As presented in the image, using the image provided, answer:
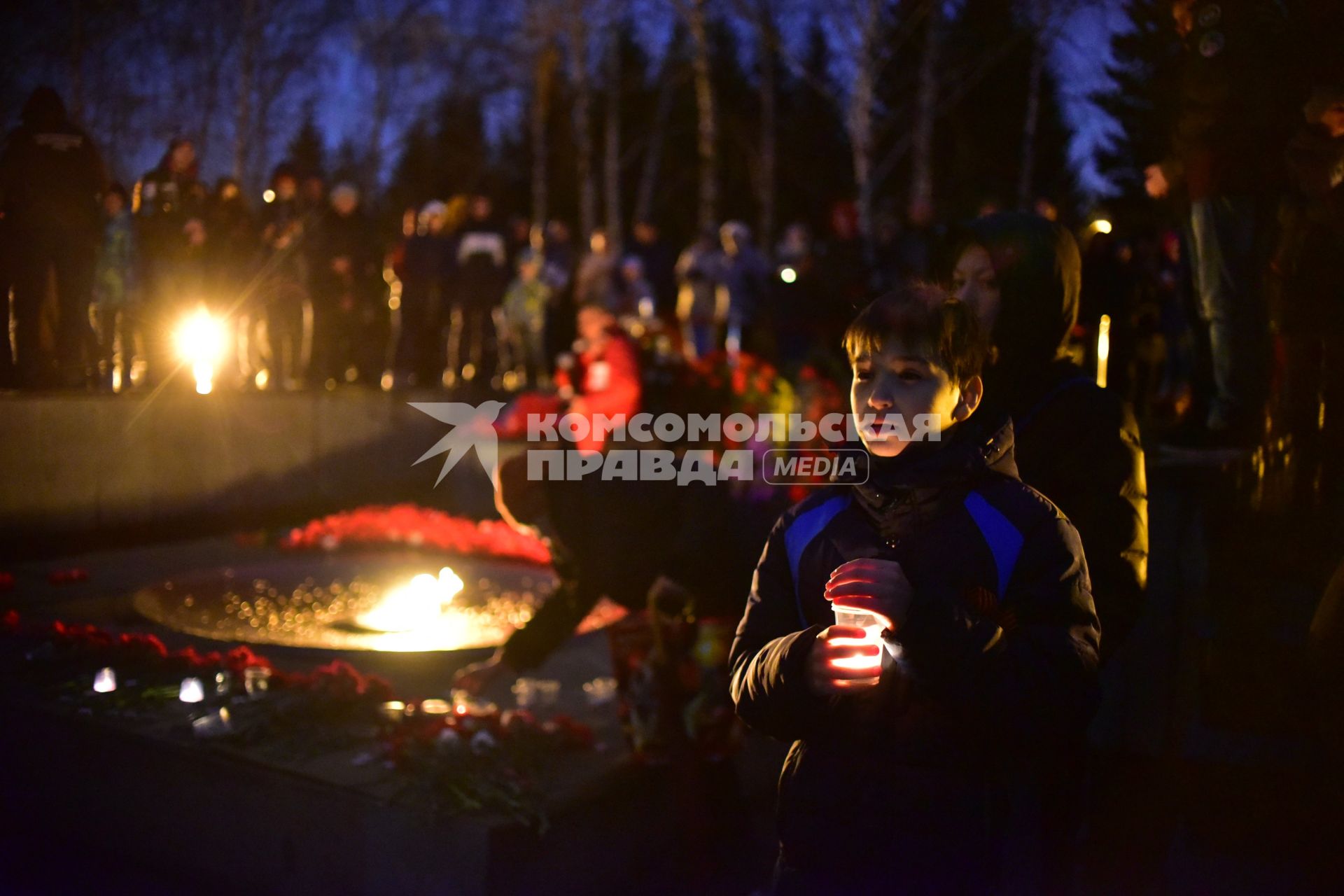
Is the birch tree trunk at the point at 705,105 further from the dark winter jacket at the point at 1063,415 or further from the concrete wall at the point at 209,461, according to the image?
the dark winter jacket at the point at 1063,415

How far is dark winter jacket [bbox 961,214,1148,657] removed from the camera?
8.28 feet

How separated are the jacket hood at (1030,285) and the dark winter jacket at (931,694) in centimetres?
71

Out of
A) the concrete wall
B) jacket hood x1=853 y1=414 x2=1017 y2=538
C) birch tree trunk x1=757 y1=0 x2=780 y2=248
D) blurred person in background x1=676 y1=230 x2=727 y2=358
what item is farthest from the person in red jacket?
birch tree trunk x1=757 y1=0 x2=780 y2=248

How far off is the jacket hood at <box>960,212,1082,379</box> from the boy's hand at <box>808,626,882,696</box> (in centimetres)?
113

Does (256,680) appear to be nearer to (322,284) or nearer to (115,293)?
(115,293)

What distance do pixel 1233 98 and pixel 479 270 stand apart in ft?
34.8

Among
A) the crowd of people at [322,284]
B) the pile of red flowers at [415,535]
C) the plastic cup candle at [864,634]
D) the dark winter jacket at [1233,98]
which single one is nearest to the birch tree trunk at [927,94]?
the crowd of people at [322,284]

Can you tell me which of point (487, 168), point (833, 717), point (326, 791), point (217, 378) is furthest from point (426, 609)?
point (487, 168)

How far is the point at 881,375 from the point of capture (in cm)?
206

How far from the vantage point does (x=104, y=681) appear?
14.5 ft

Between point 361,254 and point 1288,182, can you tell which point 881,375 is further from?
point 361,254

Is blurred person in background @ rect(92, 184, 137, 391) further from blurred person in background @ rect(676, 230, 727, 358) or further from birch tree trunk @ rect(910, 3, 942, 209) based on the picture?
birch tree trunk @ rect(910, 3, 942, 209)

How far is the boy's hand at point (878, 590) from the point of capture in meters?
1.83

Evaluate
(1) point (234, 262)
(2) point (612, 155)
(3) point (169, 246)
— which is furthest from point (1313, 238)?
(2) point (612, 155)
